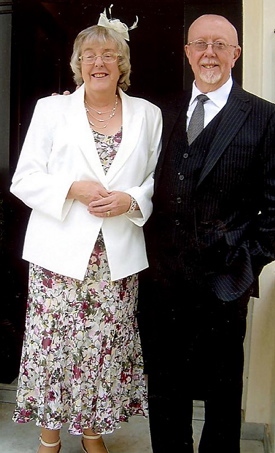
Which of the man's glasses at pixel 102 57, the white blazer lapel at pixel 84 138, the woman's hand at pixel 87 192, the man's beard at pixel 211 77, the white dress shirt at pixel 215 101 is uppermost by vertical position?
the man's glasses at pixel 102 57

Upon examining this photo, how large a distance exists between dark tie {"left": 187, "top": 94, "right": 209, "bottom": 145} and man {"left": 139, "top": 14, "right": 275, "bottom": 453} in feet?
0.07

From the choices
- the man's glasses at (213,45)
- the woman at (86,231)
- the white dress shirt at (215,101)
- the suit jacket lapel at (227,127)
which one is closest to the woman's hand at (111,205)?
the woman at (86,231)

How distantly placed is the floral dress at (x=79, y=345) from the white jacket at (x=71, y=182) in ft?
0.20

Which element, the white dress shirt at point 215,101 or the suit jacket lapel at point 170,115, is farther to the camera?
the suit jacket lapel at point 170,115

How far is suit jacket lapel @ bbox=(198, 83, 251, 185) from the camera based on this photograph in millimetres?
2590

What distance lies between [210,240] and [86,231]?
555mm

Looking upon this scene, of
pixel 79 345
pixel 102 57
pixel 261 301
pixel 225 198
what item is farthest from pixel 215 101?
pixel 79 345

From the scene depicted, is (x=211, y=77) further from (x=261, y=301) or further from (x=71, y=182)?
(x=261, y=301)

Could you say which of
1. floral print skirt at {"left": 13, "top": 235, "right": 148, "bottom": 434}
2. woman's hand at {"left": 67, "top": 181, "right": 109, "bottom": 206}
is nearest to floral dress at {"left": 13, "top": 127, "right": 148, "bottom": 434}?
floral print skirt at {"left": 13, "top": 235, "right": 148, "bottom": 434}

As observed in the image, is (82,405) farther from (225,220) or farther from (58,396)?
(225,220)

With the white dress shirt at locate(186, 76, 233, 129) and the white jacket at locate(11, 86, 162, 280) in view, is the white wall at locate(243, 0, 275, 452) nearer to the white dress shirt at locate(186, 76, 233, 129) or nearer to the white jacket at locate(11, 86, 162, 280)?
the white dress shirt at locate(186, 76, 233, 129)

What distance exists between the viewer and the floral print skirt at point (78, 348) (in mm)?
2893

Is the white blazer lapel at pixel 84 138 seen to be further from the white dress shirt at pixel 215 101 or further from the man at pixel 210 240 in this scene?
the white dress shirt at pixel 215 101

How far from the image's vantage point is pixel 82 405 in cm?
296
